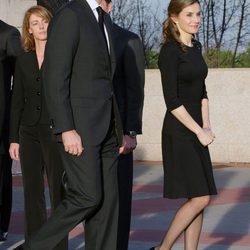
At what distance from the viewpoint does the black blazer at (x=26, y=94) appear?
6.49m

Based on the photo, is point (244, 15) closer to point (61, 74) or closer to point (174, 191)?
point (174, 191)

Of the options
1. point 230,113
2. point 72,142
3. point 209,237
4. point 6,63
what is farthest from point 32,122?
point 230,113

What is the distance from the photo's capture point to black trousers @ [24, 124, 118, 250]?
529 cm

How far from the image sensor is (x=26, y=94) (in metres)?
6.60

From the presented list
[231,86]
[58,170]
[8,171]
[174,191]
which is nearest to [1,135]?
[8,171]

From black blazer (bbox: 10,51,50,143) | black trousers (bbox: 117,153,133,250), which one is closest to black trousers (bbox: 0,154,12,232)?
black blazer (bbox: 10,51,50,143)

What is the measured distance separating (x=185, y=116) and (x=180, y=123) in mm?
111

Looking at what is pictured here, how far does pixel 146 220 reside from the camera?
8.62 m

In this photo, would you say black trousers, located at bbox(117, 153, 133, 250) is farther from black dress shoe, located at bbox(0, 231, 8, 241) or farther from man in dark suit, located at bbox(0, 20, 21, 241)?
black dress shoe, located at bbox(0, 231, 8, 241)

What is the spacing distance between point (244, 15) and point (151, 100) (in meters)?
3.53

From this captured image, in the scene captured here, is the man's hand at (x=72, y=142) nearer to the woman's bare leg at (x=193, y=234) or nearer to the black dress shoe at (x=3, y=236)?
the woman's bare leg at (x=193, y=234)

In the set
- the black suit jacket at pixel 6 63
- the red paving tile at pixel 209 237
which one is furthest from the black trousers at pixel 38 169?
the red paving tile at pixel 209 237

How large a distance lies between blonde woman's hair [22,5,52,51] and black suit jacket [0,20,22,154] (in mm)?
344

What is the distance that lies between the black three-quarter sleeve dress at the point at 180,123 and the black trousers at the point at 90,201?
89 cm
